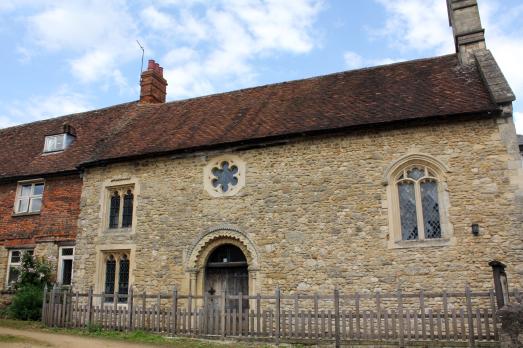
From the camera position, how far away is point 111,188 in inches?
612

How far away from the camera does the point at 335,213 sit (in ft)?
40.7

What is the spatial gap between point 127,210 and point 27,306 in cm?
429

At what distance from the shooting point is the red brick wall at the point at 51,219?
16172mm

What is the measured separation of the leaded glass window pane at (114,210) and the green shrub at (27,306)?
315cm

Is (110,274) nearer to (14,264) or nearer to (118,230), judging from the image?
(118,230)

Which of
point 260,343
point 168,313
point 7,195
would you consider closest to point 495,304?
point 260,343

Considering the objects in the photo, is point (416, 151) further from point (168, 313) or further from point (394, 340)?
point (168, 313)

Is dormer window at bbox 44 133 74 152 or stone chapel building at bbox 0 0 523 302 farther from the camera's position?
dormer window at bbox 44 133 74 152

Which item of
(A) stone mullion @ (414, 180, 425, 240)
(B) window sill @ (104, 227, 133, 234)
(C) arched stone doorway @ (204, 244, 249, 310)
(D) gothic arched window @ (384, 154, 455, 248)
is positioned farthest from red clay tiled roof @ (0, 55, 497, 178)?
(C) arched stone doorway @ (204, 244, 249, 310)

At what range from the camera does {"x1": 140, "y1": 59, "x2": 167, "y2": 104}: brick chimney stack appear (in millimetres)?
20109

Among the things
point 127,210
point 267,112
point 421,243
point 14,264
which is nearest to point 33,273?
point 14,264

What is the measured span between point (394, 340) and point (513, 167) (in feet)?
16.8

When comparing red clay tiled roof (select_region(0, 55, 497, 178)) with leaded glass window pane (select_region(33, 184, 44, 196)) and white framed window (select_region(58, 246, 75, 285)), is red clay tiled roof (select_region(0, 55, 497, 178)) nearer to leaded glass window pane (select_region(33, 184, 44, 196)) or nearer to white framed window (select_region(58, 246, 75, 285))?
leaded glass window pane (select_region(33, 184, 44, 196))

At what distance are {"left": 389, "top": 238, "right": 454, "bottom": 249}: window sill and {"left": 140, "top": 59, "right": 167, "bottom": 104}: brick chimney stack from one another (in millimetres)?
12799
